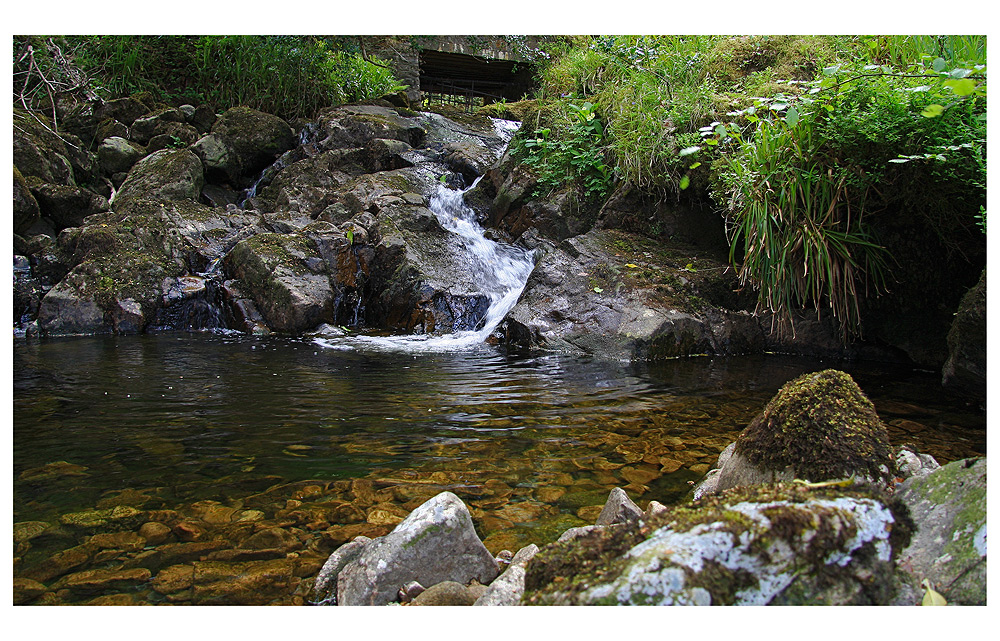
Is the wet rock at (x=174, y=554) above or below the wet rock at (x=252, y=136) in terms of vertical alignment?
below

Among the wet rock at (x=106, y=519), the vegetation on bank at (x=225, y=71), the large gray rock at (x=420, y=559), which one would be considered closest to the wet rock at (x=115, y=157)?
the vegetation on bank at (x=225, y=71)

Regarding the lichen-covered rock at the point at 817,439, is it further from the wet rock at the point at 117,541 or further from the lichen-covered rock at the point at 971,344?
the lichen-covered rock at the point at 971,344

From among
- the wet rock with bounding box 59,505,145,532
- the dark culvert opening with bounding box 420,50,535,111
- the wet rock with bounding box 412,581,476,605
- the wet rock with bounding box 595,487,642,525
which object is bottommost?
the wet rock with bounding box 59,505,145,532

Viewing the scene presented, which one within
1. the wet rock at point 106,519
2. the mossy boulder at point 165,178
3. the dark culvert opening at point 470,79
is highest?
the dark culvert opening at point 470,79

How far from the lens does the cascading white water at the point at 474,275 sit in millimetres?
6613

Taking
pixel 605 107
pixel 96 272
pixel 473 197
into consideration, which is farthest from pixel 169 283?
pixel 605 107

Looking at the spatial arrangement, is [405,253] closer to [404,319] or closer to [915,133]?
[404,319]

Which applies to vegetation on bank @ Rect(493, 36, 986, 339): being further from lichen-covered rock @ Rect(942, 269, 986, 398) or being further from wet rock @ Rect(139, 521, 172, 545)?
wet rock @ Rect(139, 521, 172, 545)

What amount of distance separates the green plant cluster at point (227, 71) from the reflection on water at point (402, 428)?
8639 millimetres

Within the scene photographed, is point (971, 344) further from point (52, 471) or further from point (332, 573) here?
point (52, 471)

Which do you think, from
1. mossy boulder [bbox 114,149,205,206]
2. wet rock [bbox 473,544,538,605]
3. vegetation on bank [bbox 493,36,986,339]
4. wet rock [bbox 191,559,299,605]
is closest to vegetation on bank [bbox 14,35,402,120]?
mossy boulder [bbox 114,149,205,206]

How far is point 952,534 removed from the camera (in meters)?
1.33

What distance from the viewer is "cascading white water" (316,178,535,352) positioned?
6613 mm

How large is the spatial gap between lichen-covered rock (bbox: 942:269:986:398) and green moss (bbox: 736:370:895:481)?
2564mm
